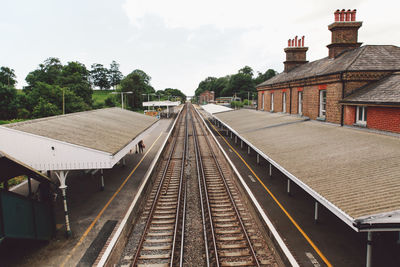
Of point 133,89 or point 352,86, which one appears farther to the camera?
point 133,89

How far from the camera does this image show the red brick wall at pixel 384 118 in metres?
10.6

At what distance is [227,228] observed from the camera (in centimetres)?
1009

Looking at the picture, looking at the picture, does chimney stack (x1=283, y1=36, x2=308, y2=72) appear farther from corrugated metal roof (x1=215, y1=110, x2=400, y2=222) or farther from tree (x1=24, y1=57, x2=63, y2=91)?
tree (x1=24, y1=57, x2=63, y2=91)

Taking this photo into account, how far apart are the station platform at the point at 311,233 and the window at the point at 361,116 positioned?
15.0 feet

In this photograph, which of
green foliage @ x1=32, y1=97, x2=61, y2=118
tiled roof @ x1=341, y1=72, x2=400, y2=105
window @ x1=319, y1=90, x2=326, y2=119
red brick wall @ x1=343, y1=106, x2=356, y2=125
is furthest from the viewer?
green foliage @ x1=32, y1=97, x2=61, y2=118

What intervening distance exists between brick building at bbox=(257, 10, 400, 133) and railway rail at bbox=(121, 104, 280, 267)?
7.18 metres

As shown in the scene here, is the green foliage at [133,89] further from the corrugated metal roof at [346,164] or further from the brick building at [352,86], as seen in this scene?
the corrugated metal roof at [346,164]

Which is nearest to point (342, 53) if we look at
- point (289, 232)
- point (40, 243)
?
point (289, 232)

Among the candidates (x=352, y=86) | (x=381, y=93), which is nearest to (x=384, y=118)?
(x=381, y=93)

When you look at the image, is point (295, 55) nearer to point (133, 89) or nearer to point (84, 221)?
point (84, 221)

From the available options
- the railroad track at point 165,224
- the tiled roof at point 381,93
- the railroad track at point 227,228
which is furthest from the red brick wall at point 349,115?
the railroad track at point 165,224

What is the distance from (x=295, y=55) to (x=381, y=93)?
18.0 metres

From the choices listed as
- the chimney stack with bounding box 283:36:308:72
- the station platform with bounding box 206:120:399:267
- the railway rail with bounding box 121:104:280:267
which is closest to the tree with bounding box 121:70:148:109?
the chimney stack with bounding box 283:36:308:72

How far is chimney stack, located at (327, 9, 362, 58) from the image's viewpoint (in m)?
17.7
